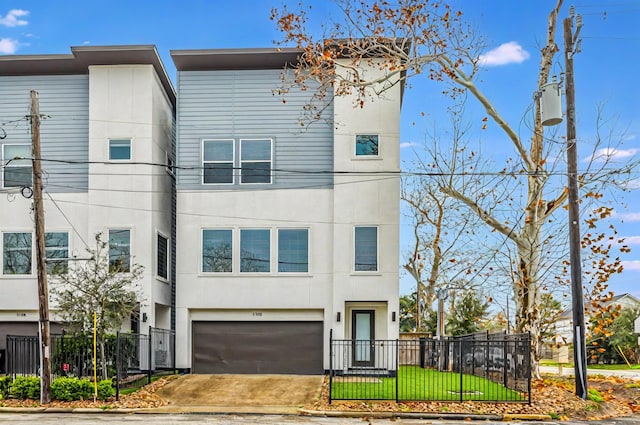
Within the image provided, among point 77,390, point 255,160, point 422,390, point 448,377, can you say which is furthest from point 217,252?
point 448,377

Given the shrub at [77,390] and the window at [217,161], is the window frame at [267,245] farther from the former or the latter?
the shrub at [77,390]

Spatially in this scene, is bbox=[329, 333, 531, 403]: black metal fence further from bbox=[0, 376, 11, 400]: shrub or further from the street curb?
bbox=[0, 376, 11, 400]: shrub

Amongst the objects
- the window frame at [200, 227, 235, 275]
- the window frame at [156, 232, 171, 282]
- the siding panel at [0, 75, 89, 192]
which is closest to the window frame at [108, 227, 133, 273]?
the window frame at [156, 232, 171, 282]

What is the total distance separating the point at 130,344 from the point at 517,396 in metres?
10.5

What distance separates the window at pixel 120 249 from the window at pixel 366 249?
707 centimetres

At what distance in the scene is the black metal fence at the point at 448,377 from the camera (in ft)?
61.7

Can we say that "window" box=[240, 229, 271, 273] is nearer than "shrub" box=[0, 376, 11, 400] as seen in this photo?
No

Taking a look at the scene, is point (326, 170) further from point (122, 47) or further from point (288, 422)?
point (288, 422)

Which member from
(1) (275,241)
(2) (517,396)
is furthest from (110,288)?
(2) (517,396)

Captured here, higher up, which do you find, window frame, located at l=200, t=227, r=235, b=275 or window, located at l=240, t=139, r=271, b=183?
window, located at l=240, t=139, r=271, b=183

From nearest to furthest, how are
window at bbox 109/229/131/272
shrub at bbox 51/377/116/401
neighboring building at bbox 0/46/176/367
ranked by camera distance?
shrub at bbox 51/377/116/401
window at bbox 109/229/131/272
neighboring building at bbox 0/46/176/367

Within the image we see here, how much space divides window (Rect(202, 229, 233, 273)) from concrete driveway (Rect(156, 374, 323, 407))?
342 centimetres

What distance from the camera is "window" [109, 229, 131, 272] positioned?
76.0 feet

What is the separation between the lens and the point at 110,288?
A: 20672 mm
